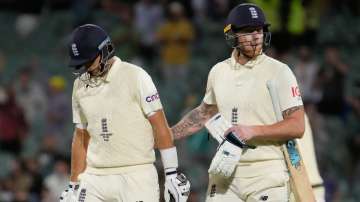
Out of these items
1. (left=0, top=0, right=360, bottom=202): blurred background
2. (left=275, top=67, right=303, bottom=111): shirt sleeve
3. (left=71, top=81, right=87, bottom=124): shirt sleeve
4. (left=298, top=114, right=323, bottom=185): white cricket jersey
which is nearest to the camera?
(left=275, top=67, right=303, bottom=111): shirt sleeve

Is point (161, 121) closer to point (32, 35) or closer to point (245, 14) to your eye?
point (245, 14)

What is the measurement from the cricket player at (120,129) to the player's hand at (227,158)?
0.96 feet

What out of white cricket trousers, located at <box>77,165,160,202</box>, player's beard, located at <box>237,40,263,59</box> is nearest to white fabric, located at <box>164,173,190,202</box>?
white cricket trousers, located at <box>77,165,160,202</box>

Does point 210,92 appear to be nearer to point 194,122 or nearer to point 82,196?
point 194,122

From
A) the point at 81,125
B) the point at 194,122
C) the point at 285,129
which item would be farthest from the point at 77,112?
the point at 285,129

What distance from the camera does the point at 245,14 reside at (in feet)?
27.7

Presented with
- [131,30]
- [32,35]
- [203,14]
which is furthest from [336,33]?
[32,35]

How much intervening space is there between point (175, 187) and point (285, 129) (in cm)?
96

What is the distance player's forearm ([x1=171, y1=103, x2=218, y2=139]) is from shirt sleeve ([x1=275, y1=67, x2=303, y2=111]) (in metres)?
0.84

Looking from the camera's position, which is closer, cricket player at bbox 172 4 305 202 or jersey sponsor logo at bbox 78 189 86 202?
Result: cricket player at bbox 172 4 305 202

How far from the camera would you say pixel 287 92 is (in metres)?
8.20

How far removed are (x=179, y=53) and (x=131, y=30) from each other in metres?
1.10

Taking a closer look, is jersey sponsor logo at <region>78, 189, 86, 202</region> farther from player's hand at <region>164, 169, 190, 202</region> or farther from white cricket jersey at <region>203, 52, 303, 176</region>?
white cricket jersey at <region>203, 52, 303, 176</region>

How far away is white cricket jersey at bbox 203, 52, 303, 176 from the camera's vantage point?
826cm
